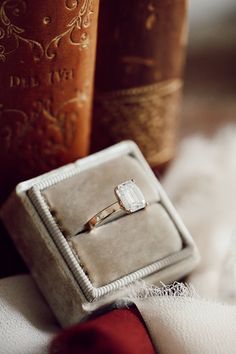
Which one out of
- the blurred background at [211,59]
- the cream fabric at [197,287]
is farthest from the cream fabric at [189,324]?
the blurred background at [211,59]

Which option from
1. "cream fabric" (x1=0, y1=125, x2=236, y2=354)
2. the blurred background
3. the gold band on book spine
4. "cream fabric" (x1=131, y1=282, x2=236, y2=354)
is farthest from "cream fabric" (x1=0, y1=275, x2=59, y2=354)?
the blurred background


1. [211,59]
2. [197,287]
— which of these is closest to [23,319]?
[197,287]

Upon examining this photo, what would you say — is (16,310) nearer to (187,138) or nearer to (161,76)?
(161,76)

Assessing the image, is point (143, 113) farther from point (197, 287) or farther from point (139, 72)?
point (197, 287)

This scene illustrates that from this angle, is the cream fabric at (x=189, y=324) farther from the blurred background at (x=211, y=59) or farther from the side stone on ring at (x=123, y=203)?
the blurred background at (x=211, y=59)

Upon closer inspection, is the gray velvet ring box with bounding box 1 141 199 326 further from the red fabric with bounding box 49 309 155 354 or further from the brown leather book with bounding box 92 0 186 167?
the brown leather book with bounding box 92 0 186 167
